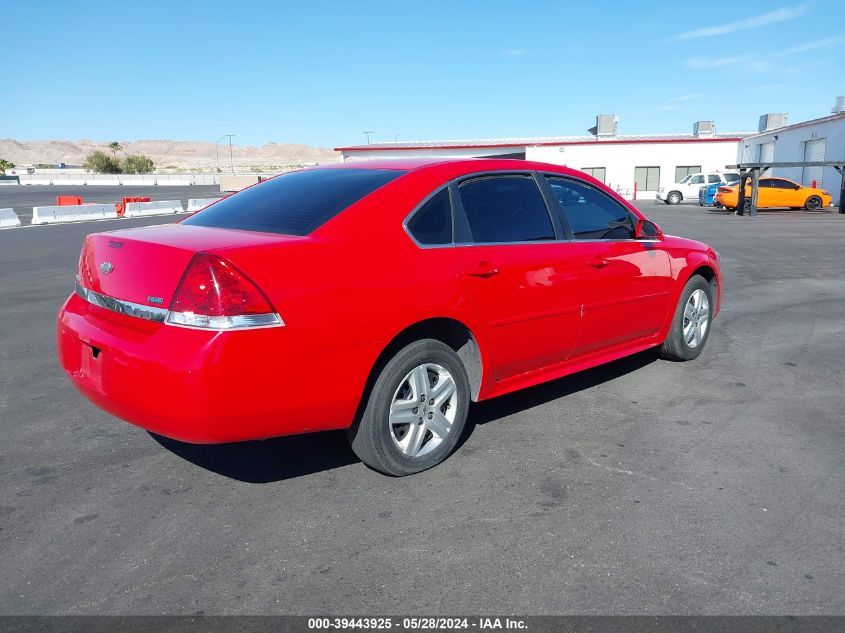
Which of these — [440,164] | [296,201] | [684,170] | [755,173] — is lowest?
[296,201]

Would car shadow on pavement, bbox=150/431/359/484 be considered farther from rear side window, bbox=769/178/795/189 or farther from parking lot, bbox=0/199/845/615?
rear side window, bbox=769/178/795/189

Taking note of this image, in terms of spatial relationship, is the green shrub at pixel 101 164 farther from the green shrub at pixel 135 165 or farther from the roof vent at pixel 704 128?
the roof vent at pixel 704 128

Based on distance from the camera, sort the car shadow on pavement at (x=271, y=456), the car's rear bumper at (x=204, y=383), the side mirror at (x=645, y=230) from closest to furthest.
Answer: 1. the car's rear bumper at (x=204, y=383)
2. the car shadow on pavement at (x=271, y=456)
3. the side mirror at (x=645, y=230)

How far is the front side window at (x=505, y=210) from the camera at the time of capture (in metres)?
4.13

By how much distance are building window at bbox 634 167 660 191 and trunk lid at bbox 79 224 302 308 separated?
51.0 m

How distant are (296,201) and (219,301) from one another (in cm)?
113

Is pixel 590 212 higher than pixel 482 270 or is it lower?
higher

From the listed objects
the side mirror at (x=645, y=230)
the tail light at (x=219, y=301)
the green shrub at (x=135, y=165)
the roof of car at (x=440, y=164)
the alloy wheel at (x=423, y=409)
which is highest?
the green shrub at (x=135, y=165)

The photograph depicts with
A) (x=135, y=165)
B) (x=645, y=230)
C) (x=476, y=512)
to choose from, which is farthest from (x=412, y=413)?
(x=135, y=165)

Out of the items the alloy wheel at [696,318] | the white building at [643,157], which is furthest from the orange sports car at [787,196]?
the alloy wheel at [696,318]

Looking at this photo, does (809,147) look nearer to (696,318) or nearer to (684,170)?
(684,170)

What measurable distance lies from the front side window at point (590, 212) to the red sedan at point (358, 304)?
20mm

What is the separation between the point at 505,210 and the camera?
4.33 m

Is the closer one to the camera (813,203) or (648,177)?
(813,203)
